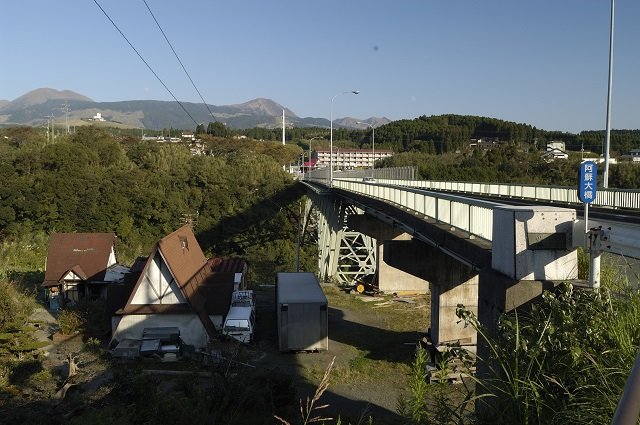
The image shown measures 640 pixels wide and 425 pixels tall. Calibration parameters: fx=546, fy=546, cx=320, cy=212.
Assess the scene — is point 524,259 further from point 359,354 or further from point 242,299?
point 242,299

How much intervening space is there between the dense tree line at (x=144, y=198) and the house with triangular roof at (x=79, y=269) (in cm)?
2006

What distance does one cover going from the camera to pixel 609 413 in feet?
11.6

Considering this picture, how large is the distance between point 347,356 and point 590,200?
13387 mm

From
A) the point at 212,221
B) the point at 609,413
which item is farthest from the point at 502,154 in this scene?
the point at 609,413

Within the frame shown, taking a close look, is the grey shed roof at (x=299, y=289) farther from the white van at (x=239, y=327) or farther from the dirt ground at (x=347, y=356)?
the dirt ground at (x=347, y=356)

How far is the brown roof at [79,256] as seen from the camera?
29062 millimetres

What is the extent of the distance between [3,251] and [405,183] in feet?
114

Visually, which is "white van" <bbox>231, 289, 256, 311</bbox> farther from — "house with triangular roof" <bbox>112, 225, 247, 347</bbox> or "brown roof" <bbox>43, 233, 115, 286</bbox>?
"brown roof" <bbox>43, 233, 115, 286</bbox>

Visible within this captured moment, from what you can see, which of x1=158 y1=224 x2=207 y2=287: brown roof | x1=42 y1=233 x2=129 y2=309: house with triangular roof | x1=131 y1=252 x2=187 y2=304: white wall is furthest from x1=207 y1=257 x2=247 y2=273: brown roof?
x1=131 y1=252 x2=187 y2=304: white wall

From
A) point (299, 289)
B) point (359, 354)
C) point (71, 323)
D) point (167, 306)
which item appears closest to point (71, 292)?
point (71, 323)

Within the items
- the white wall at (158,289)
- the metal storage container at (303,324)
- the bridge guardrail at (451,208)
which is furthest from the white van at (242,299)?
the bridge guardrail at (451,208)

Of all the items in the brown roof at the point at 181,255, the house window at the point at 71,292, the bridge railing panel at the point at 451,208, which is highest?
the bridge railing panel at the point at 451,208

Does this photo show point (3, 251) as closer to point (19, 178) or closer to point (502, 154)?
point (19, 178)

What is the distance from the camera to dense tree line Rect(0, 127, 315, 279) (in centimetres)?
5309
